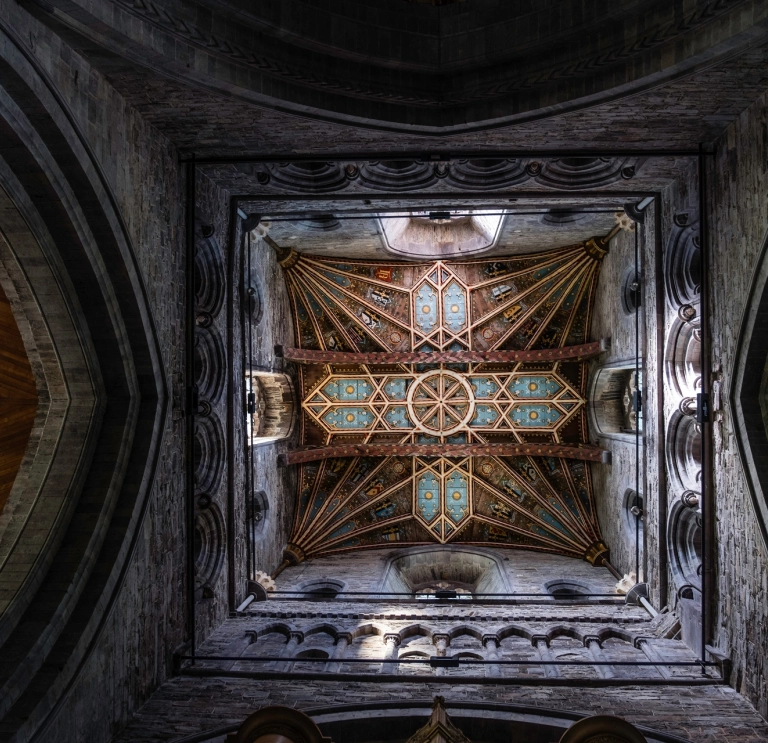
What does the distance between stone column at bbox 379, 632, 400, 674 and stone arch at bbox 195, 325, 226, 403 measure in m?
4.51

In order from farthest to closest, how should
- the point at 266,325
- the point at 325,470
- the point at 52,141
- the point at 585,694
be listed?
the point at 325,470
the point at 266,325
the point at 585,694
the point at 52,141

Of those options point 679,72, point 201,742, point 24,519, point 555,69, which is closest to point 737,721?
point 201,742

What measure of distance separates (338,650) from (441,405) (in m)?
7.73

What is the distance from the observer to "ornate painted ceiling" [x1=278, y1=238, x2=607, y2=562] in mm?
15891

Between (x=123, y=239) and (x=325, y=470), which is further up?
(x=123, y=239)

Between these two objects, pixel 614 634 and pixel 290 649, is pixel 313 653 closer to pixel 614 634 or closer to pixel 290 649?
pixel 290 649

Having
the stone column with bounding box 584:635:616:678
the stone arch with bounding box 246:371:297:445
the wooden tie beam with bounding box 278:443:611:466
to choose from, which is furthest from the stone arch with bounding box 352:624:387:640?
the wooden tie beam with bounding box 278:443:611:466

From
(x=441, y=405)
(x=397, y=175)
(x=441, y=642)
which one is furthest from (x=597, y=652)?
(x=441, y=405)

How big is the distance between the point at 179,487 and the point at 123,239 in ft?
12.0

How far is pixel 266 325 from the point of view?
14.2 metres

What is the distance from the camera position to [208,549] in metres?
11.3

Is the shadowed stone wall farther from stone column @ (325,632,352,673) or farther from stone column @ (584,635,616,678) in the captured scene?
stone column @ (325,632,352,673)

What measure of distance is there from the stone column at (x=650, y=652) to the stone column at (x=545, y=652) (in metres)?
1.33

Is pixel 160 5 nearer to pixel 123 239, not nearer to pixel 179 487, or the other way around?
pixel 123 239
